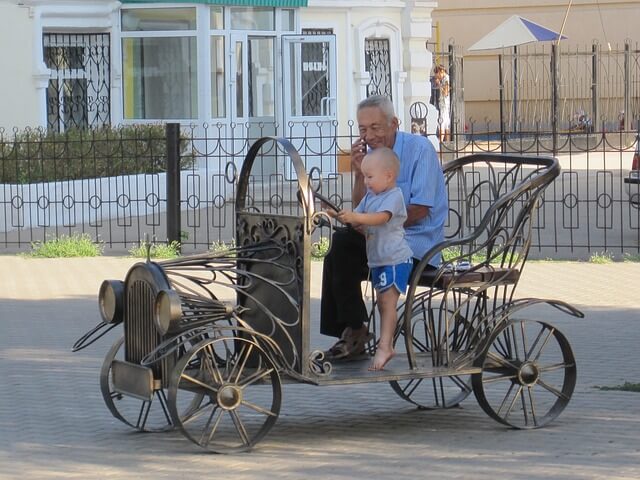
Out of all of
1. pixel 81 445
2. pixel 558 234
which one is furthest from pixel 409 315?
pixel 558 234

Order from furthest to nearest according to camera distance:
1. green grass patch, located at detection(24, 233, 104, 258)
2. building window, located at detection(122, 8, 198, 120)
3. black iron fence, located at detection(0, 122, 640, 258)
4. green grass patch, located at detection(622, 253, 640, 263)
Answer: building window, located at detection(122, 8, 198, 120)
black iron fence, located at detection(0, 122, 640, 258)
green grass patch, located at detection(24, 233, 104, 258)
green grass patch, located at detection(622, 253, 640, 263)

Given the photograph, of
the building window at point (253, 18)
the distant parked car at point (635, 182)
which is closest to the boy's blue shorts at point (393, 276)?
the distant parked car at point (635, 182)

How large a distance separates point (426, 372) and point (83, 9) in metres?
16.7

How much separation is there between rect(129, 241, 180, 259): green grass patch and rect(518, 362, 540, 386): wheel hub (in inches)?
301

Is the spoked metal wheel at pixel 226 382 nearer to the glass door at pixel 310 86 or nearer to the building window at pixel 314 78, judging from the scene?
the glass door at pixel 310 86

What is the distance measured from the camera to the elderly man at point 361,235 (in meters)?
6.84

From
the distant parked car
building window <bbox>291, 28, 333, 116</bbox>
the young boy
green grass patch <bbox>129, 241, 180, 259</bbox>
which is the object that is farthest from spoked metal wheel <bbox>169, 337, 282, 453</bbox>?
building window <bbox>291, 28, 333, 116</bbox>

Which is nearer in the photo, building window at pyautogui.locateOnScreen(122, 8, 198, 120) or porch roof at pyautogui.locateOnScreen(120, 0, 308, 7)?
porch roof at pyautogui.locateOnScreen(120, 0, 308, 7)

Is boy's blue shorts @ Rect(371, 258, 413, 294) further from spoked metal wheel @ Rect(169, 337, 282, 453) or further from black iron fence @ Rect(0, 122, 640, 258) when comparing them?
black iron fence @ Rect(0, 122, 640, 258)

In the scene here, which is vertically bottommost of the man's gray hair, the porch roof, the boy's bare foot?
the boy's bare foot

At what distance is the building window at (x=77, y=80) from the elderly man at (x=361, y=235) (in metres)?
15.9

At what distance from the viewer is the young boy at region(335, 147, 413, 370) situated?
669 cm

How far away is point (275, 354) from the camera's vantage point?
6445 mm

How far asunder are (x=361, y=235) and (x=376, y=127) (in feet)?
1.75
